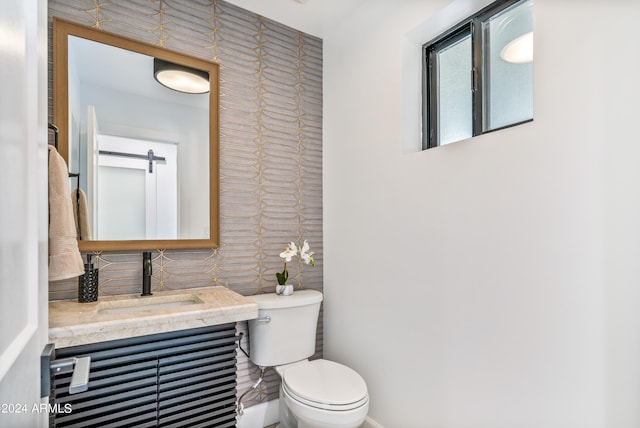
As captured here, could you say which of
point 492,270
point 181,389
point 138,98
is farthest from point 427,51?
point 181,389

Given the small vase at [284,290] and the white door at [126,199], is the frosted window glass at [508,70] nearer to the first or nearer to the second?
the small vase at [284,290]

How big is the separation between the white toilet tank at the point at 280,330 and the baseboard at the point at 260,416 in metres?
0.36

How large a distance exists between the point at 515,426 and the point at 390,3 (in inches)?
77.3

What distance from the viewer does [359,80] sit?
2.00 meters

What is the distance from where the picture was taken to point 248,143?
6.61 feet

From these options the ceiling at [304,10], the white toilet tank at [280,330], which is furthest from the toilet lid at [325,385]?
the ceiling at [304,10]

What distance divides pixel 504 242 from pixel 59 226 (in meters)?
1.64

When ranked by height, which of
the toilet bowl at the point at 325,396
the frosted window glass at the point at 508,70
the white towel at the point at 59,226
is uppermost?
the frosted window glass at the point at 508,70

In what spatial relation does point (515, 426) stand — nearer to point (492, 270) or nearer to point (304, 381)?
point (492, 270)

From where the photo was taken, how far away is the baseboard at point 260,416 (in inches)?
76.4

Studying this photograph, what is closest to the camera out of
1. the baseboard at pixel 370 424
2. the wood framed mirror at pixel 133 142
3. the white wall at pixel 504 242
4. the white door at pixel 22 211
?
the white door at pixel 22 211

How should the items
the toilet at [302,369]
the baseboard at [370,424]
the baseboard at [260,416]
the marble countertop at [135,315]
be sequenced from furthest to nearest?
the baseboard at [260,416] → the baseboard at [370,424] → the toilet at [302,369] → the marble countertop at [135,315]

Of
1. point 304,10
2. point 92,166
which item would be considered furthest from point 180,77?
point 304,10

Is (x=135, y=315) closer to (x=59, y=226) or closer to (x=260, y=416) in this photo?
(x=59, y=226)
